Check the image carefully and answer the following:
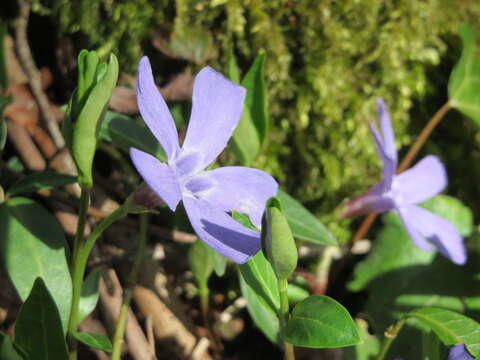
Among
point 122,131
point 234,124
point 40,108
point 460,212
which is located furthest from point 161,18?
point 460,212

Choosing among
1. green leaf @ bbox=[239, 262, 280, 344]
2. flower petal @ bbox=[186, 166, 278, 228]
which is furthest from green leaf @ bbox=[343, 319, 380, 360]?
flower petal @ bbox=[186, 166, 278, 228]

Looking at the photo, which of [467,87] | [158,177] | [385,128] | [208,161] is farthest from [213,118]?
[467,87]

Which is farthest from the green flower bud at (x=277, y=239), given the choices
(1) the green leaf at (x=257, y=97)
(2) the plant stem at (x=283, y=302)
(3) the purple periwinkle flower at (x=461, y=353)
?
(1) the green leaf at (x=257, y=97)

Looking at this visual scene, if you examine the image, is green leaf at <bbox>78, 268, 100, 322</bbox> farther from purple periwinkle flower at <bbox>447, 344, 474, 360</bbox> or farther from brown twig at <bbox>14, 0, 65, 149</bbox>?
purple periwinkle flower at <bbox>447, 344, 474, 360</bbox>

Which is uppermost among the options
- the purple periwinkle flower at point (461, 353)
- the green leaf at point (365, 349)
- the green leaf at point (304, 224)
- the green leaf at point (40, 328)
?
the green leaf at point (40, 328)

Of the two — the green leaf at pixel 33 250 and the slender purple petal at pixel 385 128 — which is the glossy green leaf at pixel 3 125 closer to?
the green leaf at pixel 33 250

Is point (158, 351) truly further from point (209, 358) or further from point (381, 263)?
point (381, 263)
